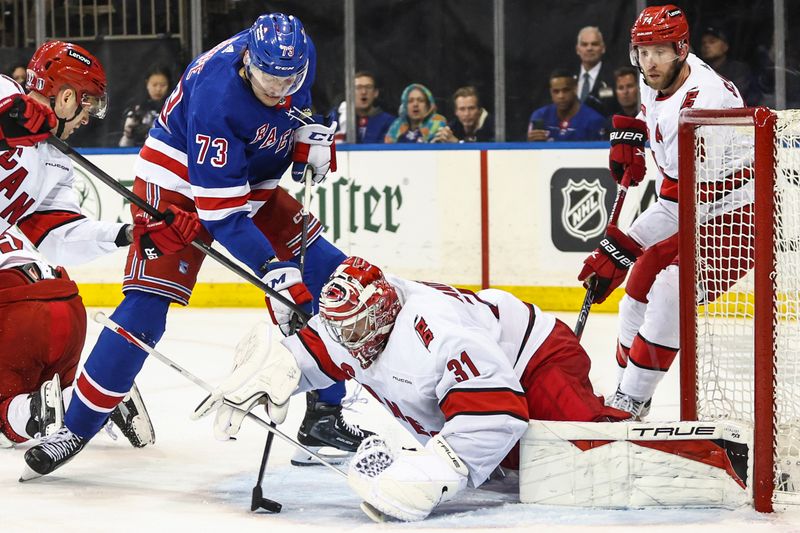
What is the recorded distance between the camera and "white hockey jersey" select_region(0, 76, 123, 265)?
3.28m

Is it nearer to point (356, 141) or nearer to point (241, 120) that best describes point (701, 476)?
point (241, 120)

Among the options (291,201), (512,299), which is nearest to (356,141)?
(291,201)

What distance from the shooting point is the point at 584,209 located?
18.9 ft

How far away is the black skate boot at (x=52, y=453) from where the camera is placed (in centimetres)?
302

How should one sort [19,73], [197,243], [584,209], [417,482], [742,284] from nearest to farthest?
[417,482] < [197,243] < [742,284] < [584,209] < [19,73]

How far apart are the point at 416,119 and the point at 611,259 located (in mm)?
2914

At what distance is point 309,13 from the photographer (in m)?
6.43

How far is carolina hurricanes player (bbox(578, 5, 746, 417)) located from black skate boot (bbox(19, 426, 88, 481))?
4.50 feet

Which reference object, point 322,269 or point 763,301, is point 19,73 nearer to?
point 322,269

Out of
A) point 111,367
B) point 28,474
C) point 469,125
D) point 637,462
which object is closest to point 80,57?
point 111,367

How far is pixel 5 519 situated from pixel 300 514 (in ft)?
2.01

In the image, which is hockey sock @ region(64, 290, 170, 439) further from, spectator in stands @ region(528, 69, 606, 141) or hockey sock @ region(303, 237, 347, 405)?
spectator in stands @ region(528, 69, 606, 141)

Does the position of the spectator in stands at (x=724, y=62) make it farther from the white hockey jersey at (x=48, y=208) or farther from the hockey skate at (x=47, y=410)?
the hockey skate at (x=47, y=410)

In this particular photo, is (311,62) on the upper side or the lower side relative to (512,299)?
upper
